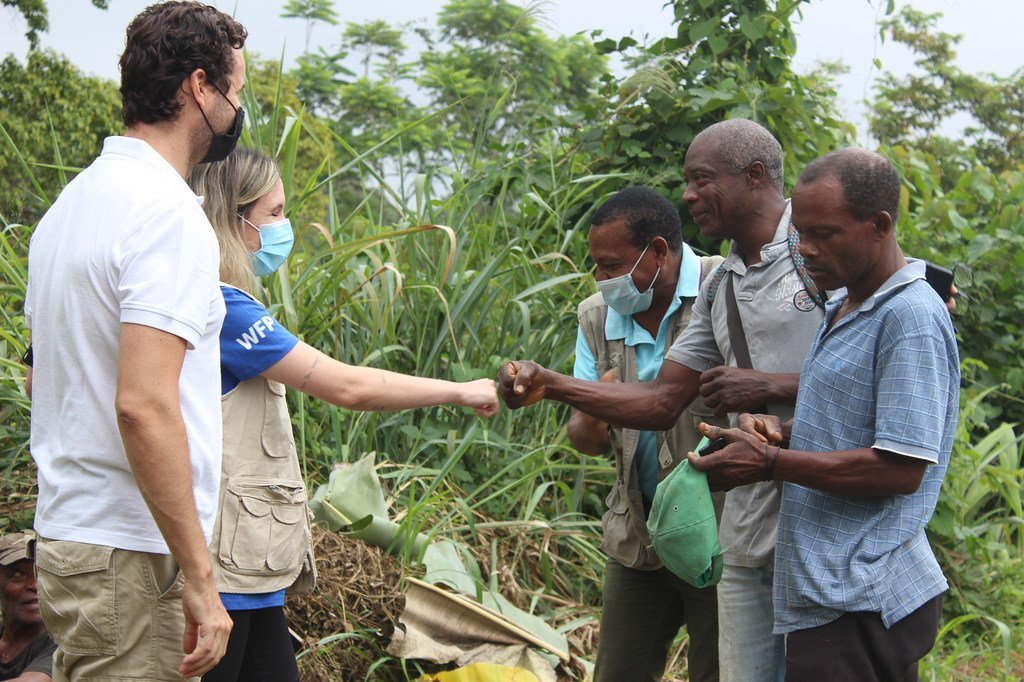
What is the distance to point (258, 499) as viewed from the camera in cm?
252

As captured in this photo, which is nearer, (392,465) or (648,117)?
(392,465)

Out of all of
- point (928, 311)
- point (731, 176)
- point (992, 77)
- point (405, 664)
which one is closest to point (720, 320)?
point (731, 176)

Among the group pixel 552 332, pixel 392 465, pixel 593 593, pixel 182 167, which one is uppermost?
pixel 182 167

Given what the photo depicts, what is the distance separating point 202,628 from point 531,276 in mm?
3170

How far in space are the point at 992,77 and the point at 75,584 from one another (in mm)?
14033

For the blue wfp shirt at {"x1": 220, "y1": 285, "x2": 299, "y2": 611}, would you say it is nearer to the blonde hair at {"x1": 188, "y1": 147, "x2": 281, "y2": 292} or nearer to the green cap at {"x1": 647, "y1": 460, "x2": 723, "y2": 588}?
the blonde hair at {"x1": 188, "y1": 147, "x2": 281, "y2": 292}

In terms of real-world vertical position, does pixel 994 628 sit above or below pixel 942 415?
below

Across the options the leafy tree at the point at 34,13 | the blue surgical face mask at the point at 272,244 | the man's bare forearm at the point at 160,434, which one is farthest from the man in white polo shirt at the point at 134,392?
the leafy tree at the point at 34,13

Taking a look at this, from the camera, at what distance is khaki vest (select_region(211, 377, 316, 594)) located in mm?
2467

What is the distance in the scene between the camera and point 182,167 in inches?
87.4

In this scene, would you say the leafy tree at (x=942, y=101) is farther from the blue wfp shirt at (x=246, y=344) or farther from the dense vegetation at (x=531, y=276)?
the blue wfp shirt at (x=246, y=344)

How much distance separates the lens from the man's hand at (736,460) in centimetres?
233

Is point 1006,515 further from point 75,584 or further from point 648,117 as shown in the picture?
point 75,584

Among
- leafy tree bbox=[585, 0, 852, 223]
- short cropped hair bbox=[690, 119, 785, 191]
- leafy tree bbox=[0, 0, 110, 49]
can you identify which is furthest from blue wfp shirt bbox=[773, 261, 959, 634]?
leafy tree bbox=[0, 0, 110, 49]
